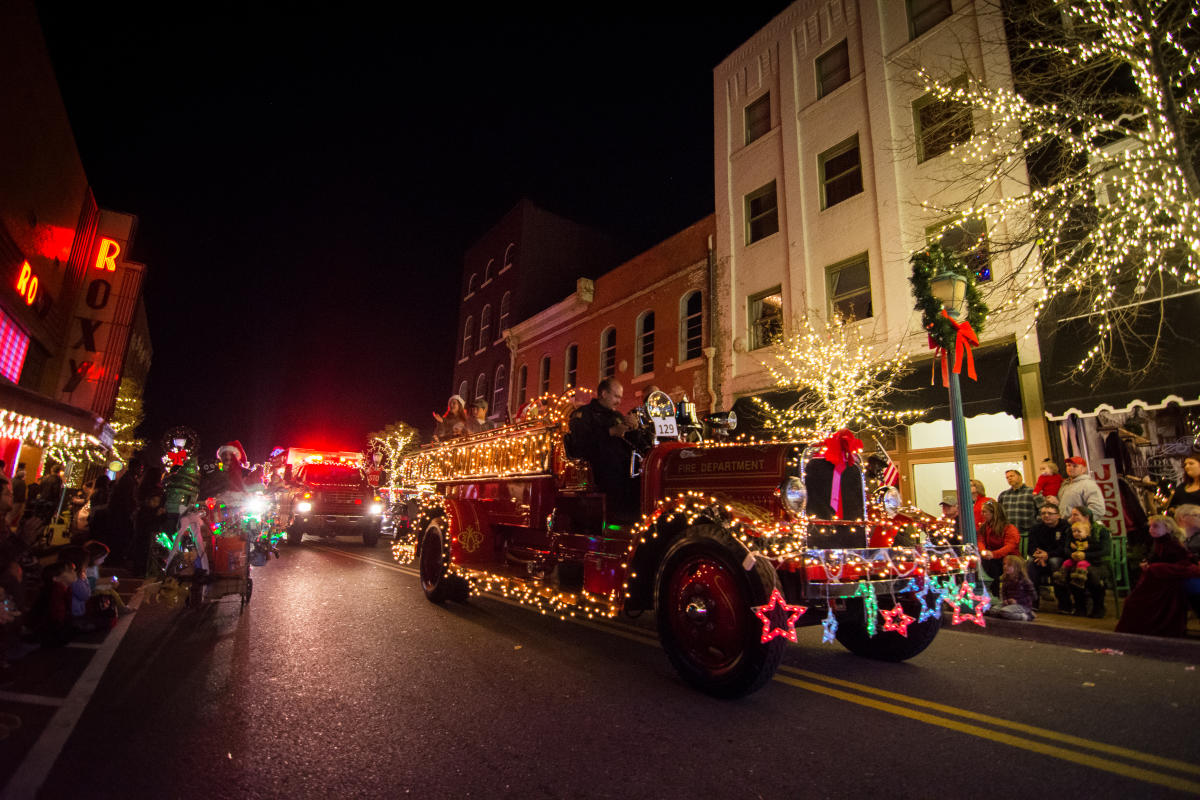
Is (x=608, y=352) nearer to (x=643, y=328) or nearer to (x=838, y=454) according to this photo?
(x=643, y=328)

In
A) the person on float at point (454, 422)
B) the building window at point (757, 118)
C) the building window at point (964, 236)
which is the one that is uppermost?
the building window at point (757, 118)

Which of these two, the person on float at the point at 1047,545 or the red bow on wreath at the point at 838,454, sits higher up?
the red bow on wreath at the point at 838,454

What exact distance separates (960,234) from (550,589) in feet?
36.6

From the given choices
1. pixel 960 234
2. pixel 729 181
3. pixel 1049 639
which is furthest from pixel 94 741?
pixel 729 181

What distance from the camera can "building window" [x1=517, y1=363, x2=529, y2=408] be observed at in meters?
22.1

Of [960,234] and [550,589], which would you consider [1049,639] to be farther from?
[960,234]

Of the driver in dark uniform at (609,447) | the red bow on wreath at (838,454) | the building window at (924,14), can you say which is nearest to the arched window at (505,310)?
the building window at (924,14)

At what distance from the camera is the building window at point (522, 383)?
2208 centimetres

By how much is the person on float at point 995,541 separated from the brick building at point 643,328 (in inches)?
276

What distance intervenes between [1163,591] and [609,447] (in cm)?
550

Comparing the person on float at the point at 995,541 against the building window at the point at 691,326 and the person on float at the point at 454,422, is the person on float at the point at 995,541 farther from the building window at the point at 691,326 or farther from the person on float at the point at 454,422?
the building window at the point at 691,326

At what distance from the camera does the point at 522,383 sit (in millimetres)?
22406

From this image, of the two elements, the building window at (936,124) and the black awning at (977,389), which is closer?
the black awning at (977,389)

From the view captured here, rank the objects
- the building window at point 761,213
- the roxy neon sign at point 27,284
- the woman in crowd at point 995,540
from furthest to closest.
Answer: the building window at point 761,213
the roxy neon sign at point 27,284
the woman in crowd at point 995,540
